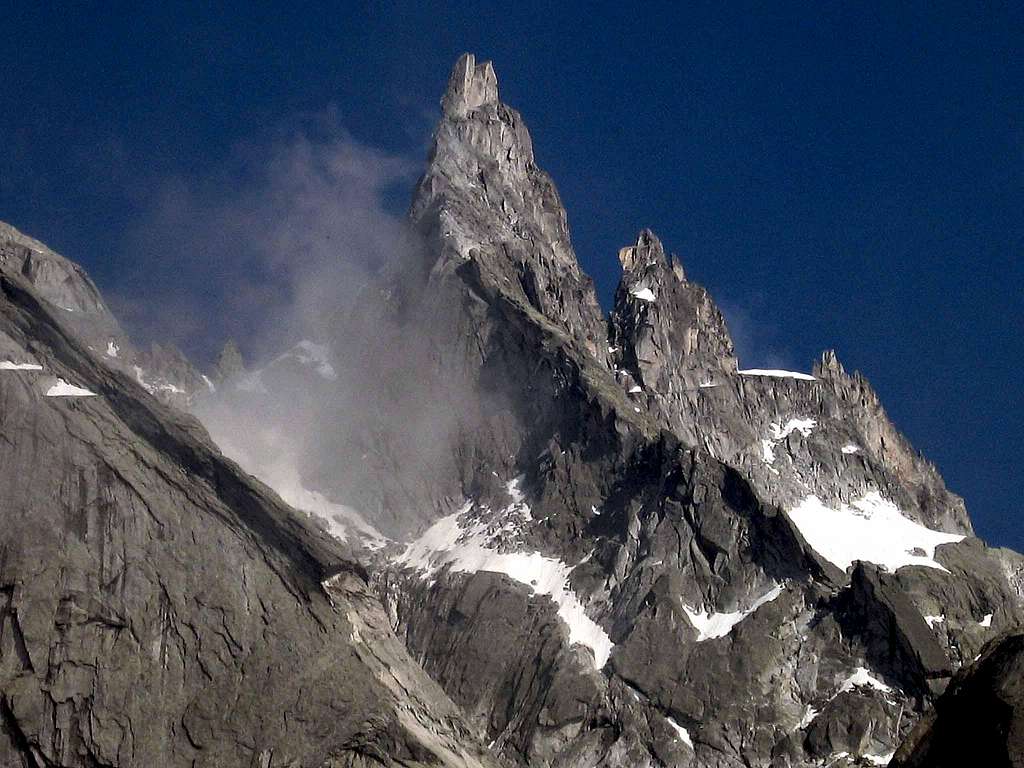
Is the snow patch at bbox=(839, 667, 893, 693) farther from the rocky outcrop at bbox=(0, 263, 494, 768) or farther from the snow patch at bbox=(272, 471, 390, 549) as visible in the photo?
the snow patch at bbox=(272, 471, 390, 549)

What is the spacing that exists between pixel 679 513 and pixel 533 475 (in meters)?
23.9

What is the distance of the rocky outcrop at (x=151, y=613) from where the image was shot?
99.5 m

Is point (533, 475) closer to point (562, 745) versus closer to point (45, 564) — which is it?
point (562, 745)

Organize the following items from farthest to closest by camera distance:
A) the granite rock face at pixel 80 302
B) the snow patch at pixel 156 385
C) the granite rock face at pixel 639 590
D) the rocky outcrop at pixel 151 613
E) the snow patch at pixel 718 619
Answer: the snow patch at pixel 156 385, the granite rock face at pixel 80 302, the snow patch at pixel 718 619, the granite rock face at pixel 639 590, the rocky outcrop at pixel 151 613

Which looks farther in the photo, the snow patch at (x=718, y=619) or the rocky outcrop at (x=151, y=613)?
the snow patch at (x=718, y=619)

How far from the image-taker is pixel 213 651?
107m

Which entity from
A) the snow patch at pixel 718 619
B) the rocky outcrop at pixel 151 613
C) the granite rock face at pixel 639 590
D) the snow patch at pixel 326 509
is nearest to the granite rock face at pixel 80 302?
the snow patch at pixel 326 509

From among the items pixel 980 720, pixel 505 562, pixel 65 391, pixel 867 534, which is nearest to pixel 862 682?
pixel 505 562

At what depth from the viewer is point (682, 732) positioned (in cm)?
13200

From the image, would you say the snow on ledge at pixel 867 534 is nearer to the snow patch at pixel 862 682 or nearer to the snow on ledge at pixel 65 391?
the snow patch at pixel 862 682

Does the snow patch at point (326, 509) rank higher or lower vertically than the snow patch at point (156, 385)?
lower

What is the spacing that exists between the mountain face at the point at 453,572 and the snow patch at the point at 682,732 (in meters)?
0.27

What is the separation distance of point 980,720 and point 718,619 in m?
113

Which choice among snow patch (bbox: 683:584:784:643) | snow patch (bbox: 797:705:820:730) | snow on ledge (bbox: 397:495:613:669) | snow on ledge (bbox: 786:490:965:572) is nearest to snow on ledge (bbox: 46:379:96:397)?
snow on ledge (bbox: 397:495:613:669)
